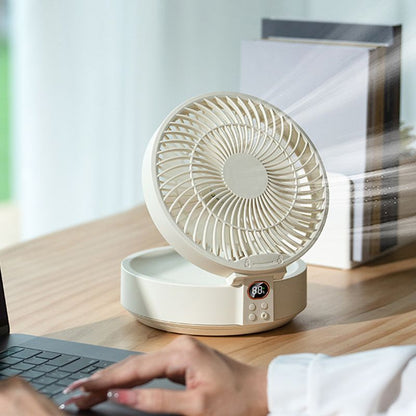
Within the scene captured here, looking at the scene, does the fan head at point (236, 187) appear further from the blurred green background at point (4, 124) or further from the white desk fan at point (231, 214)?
the blurred green background at point (4, 124)

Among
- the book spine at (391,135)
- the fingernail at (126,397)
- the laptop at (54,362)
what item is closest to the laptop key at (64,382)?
the laptop at (54,362)

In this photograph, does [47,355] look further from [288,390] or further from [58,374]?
[288,390]

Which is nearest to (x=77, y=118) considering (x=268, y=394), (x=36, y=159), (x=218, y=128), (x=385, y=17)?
(x=36, y=159)

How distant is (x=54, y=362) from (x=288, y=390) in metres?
0.28

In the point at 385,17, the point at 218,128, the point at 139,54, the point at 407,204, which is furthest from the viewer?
the point at 139,54

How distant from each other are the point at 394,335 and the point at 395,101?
1.42 feet

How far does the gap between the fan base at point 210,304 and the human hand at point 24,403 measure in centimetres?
28

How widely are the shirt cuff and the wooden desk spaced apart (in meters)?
0.17

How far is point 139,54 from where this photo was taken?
296 cm

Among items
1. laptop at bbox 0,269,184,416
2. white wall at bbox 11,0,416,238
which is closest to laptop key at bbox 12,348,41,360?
laptop at bbox 0,269,184,416

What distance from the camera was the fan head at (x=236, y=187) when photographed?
37.9 inches

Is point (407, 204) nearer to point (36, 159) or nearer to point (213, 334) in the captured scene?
point (213, 334)

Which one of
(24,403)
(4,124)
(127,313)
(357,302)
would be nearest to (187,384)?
(24,403)

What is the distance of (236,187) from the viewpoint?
98 cm
